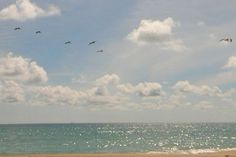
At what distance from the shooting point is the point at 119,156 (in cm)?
5934

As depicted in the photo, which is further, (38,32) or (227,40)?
(38,32)

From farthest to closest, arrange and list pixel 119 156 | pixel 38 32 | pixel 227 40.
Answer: pixel 119 156
pixel 38 32
pixel 227 40

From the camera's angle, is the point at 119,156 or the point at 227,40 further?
the point at 119,156

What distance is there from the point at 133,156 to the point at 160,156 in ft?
10.6

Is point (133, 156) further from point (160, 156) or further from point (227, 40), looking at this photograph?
point (227, 40)

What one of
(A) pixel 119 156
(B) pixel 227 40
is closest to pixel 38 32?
(B) pixel 227 40

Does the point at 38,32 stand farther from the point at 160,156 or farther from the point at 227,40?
the point at 160,156

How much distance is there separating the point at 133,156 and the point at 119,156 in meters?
2.26

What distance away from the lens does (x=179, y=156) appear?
197 feet

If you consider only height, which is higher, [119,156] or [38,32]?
[38,32]

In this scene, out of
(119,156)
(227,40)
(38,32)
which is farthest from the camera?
(119,156)

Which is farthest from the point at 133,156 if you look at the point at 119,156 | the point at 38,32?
the point at 38,32

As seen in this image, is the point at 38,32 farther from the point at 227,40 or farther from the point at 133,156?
the point at 133,156

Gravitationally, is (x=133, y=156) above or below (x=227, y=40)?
below
